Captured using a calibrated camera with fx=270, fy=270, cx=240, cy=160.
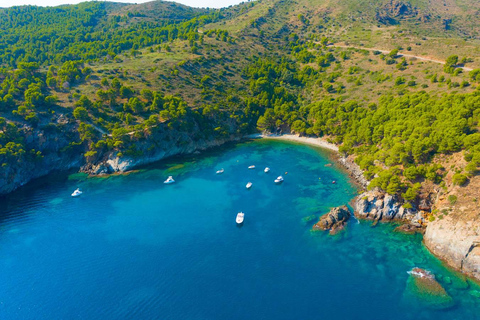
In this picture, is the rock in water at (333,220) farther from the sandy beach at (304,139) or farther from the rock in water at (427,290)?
the sandy beach at (304,139)

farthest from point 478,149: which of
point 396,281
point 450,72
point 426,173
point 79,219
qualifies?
point 79,219

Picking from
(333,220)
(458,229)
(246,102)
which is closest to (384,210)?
(333,220)

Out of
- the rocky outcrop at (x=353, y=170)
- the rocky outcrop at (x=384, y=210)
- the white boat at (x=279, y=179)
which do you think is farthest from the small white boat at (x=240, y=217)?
the rocky outcrop at (x=353, y=170)

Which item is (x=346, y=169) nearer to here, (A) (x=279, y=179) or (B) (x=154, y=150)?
(A) (x=279, y=179)

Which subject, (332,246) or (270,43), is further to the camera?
(270,43)

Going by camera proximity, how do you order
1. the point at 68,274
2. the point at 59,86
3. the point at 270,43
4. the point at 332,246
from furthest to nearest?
1. the point at 270,43
2. the point at 59,86
3. the point at 332,246
4. the point at 68,274

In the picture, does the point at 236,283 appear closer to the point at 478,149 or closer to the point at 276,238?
the point at 276,238
